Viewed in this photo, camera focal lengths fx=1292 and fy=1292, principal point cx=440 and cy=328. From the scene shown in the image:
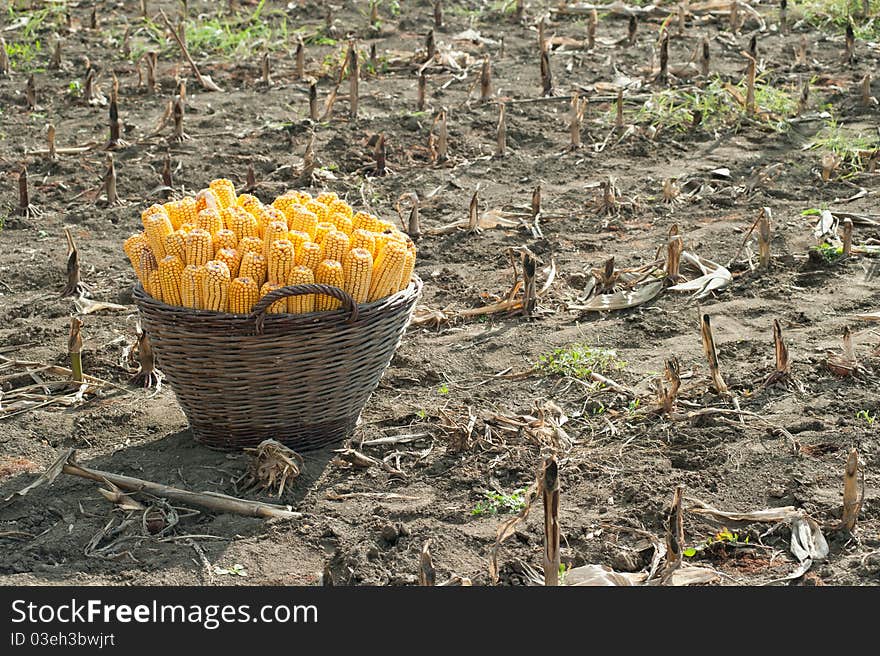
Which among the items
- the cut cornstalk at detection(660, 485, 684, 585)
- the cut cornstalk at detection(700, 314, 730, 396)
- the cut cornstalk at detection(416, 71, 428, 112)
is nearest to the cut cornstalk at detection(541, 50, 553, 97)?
the cut cornstalk at detection(416, 71, 428, 112)

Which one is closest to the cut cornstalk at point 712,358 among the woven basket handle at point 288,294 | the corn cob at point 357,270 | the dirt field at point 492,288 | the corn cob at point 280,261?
the dirt field at point 492,288

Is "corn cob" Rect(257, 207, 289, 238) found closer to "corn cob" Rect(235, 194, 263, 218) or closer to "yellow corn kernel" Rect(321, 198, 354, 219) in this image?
"corn cob" Rect(235, 194, 263, 218)

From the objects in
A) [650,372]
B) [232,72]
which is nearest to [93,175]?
[232,72]

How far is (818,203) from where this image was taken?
6.70 metres

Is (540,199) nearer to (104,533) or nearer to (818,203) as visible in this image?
(818,203)

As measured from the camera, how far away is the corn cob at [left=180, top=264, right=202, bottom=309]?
4055mm

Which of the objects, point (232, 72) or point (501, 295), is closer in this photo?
point (501, 295)

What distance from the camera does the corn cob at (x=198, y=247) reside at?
4.12m

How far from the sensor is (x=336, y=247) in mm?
4176

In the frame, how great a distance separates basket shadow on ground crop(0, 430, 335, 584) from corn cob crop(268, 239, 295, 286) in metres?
0.65

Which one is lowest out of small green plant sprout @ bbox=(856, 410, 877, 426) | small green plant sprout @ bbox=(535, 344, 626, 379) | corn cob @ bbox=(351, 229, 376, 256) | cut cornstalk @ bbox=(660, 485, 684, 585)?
small green plant sprout @ bbox=(535, 344, 626, 379)

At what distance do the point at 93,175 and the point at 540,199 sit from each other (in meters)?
2.54

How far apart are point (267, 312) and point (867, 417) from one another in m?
2.10

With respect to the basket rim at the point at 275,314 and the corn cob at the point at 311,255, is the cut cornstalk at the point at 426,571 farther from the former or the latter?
the corn cob at the point at 311,255
